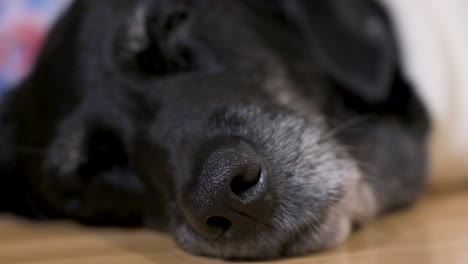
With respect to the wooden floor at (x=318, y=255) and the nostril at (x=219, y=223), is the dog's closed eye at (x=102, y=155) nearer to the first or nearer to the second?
the wooden floor at (x=318, y=255)

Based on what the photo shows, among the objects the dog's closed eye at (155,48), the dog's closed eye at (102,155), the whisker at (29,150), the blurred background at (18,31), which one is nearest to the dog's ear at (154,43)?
the dog's closed eye at (155,48)

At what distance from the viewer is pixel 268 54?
142 cm

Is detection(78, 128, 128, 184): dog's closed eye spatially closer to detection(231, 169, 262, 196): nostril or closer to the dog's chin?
the dog's chin

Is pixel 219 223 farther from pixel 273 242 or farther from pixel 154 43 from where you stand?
pixel 154 43

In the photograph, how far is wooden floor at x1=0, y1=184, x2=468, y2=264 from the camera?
1.00 metres

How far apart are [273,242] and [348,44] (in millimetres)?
674

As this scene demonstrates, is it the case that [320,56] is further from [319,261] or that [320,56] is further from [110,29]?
[319,261]

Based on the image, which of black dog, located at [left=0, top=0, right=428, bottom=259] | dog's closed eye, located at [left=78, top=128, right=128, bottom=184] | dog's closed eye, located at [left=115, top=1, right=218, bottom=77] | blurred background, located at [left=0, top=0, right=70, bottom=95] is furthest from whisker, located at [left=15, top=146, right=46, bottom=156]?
blurred background, located at [left=0, top=0, right=70, bottom=95]

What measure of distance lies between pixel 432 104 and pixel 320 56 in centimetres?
33

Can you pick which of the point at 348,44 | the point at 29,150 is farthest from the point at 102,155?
the point at 348,44

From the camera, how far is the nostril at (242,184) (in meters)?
0.93

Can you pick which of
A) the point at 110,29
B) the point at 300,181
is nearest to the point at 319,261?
the point at 300,181

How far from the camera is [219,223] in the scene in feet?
3.23

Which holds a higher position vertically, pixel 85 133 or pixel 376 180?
pixel 376 180
